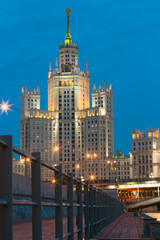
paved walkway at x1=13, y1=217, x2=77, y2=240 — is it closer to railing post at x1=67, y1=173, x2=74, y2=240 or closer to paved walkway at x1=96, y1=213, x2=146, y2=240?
railing post at x1=67, y1=173, x2=74, y2=240

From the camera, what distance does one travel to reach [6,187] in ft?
18.5

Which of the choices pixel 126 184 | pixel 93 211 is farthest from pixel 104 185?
pixel 93 211

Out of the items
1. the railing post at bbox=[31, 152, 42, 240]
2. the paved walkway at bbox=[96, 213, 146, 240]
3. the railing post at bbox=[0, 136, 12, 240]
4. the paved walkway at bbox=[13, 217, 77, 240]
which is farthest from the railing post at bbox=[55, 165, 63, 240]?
the paved walkway at bbox=[96, 213, 146, 240]

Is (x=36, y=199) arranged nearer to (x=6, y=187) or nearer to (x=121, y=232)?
(x=6, y=187)

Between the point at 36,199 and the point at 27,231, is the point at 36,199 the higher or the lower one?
the higher one

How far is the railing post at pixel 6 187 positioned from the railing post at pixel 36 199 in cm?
128

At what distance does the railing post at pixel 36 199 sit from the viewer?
6871 millimetres

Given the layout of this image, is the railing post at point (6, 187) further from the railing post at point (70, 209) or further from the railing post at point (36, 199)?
the railing post at point (70, 209)

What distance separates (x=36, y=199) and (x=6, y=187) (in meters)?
1.38

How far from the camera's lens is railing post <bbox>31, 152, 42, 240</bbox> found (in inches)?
271

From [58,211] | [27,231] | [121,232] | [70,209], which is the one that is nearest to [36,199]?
[27,231]

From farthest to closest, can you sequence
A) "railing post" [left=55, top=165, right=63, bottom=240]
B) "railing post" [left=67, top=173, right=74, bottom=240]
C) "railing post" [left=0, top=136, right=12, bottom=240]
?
"railing post" [left=67, top=173, right=74, bottom=240] < "railing post" [left=55, top=165, right=63, bottom=240] < "railing post" [left=0, top=136, right=12, bottom=240]

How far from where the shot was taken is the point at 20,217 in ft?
31.6

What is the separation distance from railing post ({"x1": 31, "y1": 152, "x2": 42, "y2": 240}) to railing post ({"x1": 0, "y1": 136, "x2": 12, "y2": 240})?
4.22 ft
